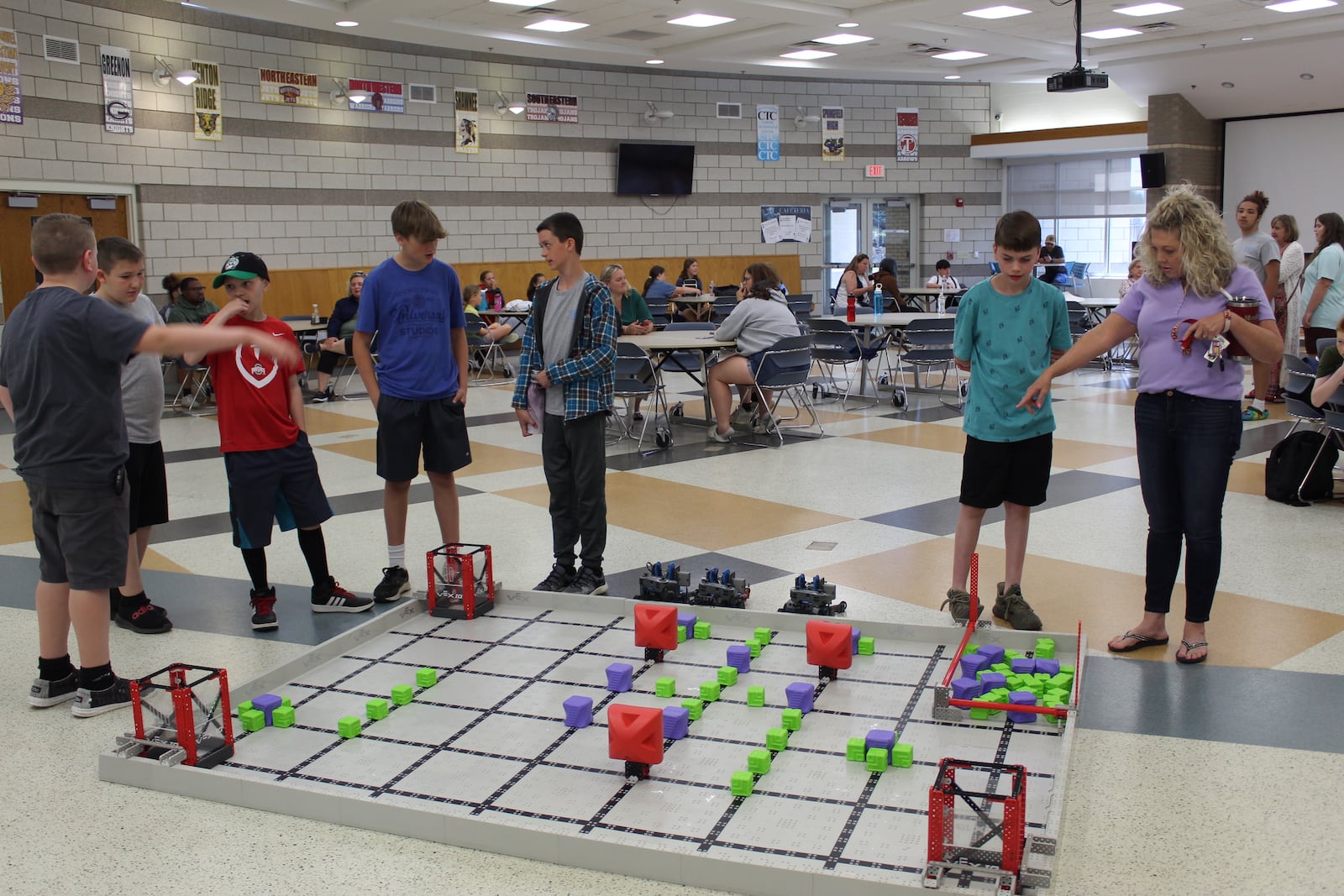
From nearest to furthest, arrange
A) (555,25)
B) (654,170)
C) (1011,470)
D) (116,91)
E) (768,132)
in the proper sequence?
(1011,470), (116,91), (555,25), (654,170), (768,132)

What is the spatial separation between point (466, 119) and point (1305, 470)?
12349 millimetres

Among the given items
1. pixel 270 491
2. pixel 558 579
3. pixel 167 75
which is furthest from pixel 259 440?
pixel 167 75

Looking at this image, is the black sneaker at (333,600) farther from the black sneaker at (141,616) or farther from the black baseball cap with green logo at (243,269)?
the black baseball cap with green logo at (243,269)

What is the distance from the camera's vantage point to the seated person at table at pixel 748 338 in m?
8.13

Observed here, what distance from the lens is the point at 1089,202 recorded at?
64.4 feet

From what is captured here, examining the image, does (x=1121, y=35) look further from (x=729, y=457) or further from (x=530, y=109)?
(x=729, y=457)

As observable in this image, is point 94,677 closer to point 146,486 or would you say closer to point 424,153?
point 146,486

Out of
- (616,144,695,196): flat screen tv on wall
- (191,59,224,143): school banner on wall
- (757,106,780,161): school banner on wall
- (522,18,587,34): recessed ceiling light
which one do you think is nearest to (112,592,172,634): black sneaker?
(191,59,224,143): school banner on wall

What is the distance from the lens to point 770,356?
316 inches

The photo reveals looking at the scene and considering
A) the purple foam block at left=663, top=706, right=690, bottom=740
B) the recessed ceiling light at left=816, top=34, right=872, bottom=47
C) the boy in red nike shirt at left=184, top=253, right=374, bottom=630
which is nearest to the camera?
the purple foam block at left=663, top=706, right=690, bottom=740

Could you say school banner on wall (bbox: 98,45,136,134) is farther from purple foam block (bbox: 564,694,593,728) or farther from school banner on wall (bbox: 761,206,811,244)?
purple foam block (bbox: 564,694,593,728)

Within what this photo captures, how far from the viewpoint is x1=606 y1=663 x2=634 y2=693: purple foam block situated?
3424mm

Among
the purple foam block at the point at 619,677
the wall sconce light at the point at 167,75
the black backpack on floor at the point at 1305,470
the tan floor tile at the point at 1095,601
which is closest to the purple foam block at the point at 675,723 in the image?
the purple foam block at the point at 619,677

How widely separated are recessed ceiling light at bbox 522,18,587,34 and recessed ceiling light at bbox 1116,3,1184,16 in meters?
6.45
